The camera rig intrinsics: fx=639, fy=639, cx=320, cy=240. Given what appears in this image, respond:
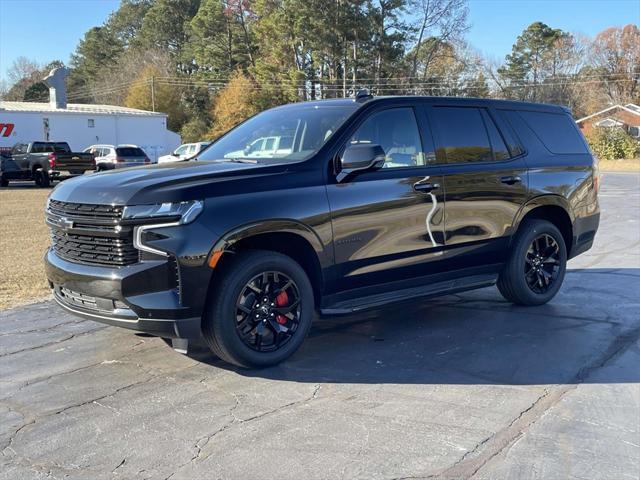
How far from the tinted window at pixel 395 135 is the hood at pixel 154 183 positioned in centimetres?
98

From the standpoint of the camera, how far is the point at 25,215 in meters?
15.5

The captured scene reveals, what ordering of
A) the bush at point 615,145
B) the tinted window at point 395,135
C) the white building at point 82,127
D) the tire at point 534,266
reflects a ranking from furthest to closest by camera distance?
the bush at point 615,145 < the white building at point 82,127 < the tire at point 534,266 < the tinted window at point 395,135

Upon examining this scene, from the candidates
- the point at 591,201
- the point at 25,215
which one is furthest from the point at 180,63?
the point at 591,201

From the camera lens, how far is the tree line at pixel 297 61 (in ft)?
180

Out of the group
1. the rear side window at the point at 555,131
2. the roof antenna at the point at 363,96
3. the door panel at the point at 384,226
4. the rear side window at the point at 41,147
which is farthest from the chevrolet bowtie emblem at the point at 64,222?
the rear side window at the point at 41,147

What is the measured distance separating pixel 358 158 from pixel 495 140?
2.02 meters

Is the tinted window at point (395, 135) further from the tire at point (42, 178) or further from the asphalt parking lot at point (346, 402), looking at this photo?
the tire at point (42, 178)

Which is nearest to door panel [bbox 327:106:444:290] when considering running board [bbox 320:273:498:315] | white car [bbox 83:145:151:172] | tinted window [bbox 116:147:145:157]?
running board [bbox 320:273:498:315]

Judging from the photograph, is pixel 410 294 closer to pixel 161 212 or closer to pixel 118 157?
pixel 161 212

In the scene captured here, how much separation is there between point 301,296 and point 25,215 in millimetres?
12830

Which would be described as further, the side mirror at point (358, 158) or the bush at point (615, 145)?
the bush at point (615, 145)

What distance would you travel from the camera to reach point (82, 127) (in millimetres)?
43875

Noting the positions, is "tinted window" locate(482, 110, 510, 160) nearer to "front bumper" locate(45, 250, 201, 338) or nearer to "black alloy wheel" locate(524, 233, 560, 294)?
"black alloy wheel" locate(524, 233, 560, 294)

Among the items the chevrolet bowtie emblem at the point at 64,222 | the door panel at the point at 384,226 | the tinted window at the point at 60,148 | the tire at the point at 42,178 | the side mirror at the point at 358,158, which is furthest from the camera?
the tinted window at the point at 60,148
